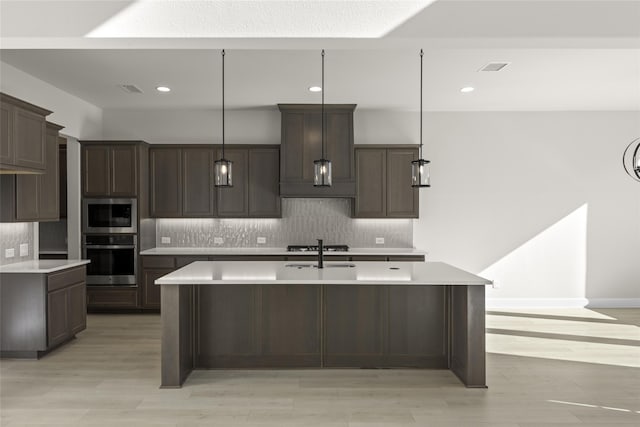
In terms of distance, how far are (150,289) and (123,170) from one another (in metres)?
1.61

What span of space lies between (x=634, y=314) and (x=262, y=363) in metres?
5.24

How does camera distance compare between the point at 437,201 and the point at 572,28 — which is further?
the point at 437,201

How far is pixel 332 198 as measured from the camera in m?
6.84

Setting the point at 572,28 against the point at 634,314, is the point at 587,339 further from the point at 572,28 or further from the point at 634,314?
the point at 572,28

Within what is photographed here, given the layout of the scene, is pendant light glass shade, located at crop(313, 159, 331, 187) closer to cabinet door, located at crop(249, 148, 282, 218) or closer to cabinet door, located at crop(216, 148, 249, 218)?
cabinet door, located at crop(249, 148, 282, 218)

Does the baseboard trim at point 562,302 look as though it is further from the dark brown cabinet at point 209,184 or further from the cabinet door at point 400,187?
the dark brown cabinet at point 209,184

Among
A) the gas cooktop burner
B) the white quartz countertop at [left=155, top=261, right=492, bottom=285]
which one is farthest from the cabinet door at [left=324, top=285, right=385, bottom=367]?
the gas cooktop burner

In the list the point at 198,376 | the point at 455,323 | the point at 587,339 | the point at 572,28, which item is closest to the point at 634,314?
the point at 587,339

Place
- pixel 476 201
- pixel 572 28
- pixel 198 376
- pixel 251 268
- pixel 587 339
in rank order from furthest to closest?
1. pixel 476 201
2. pixel 587 339
3. pixel 251 268
4. pixel 198 376
5. pixel 572 28

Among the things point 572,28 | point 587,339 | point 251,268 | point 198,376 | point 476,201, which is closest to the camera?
point 572,28

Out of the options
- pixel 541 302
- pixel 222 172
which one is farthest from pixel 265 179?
pixel 541 302

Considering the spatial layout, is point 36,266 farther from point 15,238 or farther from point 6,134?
point 6,134

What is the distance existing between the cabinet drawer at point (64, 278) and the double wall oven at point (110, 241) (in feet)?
3.75

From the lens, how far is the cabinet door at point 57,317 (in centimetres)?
465
